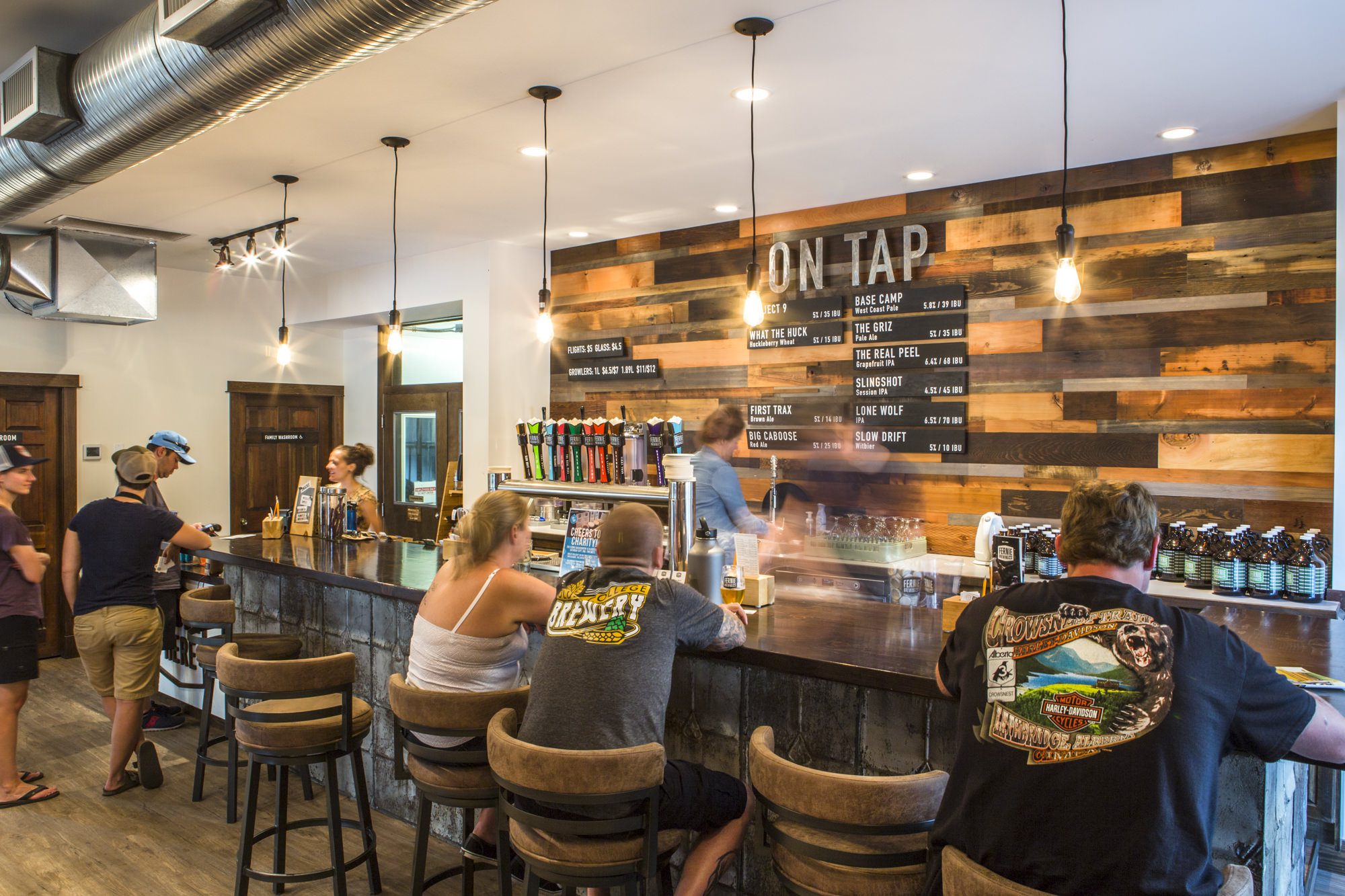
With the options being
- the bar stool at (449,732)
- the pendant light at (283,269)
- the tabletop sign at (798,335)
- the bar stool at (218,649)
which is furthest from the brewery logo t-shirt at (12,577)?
the tabletop sign at (798,335)

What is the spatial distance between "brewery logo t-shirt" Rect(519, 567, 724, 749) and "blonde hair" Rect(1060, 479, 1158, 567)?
902 mm

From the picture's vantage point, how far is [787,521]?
5.42 m

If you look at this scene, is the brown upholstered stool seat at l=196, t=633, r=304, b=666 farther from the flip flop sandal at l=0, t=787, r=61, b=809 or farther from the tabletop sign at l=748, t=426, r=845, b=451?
the tabletop sign at l=748, t=426, r=845, b=451

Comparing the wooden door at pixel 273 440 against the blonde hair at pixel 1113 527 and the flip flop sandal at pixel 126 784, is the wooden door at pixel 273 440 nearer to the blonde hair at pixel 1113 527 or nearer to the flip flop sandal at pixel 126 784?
the flip flop sandal at pixel 126 784

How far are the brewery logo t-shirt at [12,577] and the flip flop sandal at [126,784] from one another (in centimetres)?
80

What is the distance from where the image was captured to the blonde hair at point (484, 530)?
8.53 feet

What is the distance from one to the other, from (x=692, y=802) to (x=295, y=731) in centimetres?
143

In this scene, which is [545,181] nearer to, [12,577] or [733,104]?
[733,104]

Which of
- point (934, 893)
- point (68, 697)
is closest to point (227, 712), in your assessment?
point (934, 893)

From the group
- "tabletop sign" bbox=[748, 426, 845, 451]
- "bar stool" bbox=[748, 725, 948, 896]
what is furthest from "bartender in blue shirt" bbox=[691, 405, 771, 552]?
"bar stool" bbox=[748, 725, 948, 896]

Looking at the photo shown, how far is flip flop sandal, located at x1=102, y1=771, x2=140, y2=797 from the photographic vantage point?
4031mm

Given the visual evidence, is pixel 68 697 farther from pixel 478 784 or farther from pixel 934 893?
pixel 934 893

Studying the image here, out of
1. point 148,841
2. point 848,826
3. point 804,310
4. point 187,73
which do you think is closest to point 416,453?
point 804,310

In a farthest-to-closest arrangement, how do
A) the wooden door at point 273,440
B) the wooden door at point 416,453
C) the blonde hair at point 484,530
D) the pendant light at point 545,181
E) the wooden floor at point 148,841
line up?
the wooden door at point 273,440, the wooden door at point 416,453, the pendant light at point 545,181, the wooden floor at point 148,841, the blonde hair at point 484,530
